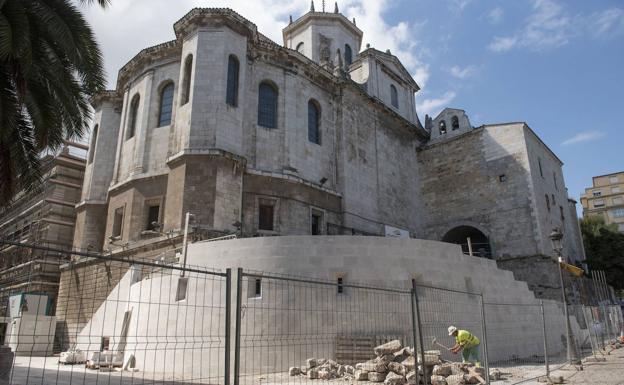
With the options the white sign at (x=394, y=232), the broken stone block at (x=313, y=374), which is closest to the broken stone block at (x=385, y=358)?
the broken stone block at (x=313, y=374)

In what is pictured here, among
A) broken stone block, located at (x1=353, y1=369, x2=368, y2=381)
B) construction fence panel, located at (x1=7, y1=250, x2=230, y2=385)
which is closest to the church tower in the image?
construction fence panel, located at (x1=7, y1=250, x2=230, y2=385)

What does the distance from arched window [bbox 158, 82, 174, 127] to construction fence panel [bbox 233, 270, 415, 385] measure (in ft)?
40.1

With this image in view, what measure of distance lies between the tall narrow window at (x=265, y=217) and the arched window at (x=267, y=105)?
4203mm

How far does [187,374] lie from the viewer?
1200 centimetres

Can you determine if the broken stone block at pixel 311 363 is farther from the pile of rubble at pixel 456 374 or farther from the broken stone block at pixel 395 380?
the pile of rubble at pixel 456 374

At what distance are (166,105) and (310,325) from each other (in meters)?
14.6

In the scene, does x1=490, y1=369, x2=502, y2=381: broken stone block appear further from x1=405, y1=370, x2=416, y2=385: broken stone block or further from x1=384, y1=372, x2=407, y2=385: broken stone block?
x1=384, y1=372, x2=407, y2=385: broken stone block

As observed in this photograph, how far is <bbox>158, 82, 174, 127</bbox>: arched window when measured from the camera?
870 inches

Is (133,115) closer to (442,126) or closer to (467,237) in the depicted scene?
(442,126)

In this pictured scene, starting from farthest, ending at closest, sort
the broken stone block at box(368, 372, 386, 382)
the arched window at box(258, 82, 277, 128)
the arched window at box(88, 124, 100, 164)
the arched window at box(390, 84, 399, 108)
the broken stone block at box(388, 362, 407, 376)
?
1. the arched window at box(390, 84, 399, 108)
2. the arched window at box(88, 124, 100, 164)
3. the arched window at box(258, 82, 277, 128)
4. the broken stone block at box(368, 372, 386, 382)
5. the broken stone block at box(388, 362, 407, 376)

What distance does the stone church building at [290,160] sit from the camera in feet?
64.6

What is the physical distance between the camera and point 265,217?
20828 millimetres

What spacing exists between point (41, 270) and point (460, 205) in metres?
24.6

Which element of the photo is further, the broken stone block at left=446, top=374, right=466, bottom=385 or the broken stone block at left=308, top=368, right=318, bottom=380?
the broken stone block at left=308, top=368, right=318, bottom=380
